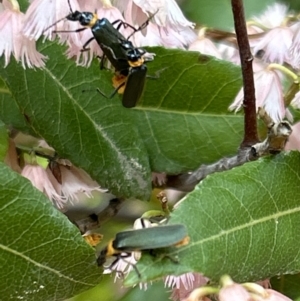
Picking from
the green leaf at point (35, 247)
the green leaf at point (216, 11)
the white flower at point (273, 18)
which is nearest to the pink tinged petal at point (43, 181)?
the green leaf at point (35, 247)

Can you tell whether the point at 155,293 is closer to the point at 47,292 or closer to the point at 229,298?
the point at 47,292

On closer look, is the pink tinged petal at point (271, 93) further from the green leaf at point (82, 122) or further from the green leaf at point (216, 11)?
the green leaf at point (216, 11)

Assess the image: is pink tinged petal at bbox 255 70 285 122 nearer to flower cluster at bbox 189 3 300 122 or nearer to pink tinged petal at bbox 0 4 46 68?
flower cluster at bbox 189 3 300 122

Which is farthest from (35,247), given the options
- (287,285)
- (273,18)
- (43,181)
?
(273,18)

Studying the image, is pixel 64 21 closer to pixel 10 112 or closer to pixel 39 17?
pixel 39 17

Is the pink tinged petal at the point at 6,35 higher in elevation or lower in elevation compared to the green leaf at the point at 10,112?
higher

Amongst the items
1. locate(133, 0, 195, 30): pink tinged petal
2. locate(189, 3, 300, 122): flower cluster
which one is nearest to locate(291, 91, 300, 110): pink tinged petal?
locate(189, 3, 300, 122): flower cluster

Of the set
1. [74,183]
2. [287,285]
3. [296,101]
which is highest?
[296,101]
